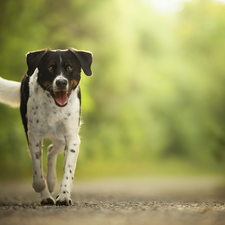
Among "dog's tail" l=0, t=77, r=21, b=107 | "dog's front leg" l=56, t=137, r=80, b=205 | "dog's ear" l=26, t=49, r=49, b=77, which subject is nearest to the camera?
"dog's front leg" l=56, t=137, r=80, b=205

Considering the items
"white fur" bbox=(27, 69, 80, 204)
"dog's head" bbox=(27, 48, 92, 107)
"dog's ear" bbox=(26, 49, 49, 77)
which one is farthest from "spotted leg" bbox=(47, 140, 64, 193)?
"dog's ear" bbox=(26, 49, 49, 77)

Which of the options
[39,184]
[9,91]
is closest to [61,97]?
[39,184]

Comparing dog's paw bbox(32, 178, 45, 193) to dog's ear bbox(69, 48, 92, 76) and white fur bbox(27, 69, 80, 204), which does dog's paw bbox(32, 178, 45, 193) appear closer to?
white fur bbox(27, 69, 80, 204)

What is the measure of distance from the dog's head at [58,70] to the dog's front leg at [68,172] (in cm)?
52

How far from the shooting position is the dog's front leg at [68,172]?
4.33 m

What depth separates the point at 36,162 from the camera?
15.5 feet

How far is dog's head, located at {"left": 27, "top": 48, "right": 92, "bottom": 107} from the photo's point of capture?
4422 mm

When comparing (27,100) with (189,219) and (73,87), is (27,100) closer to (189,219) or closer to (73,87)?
(73,87)

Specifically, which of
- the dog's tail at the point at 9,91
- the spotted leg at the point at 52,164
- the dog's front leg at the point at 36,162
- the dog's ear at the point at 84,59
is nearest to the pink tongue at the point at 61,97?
the dog's ear at the point at 84,59

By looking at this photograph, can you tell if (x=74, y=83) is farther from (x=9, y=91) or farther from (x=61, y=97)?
(x=9, y=91)

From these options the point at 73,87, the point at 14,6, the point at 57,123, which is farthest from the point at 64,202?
the point at 14,6

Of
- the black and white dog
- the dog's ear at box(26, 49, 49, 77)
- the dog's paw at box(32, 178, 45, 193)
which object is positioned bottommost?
the dog's paw at box(32, 178, 45, 193)

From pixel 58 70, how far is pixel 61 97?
1.04 ft

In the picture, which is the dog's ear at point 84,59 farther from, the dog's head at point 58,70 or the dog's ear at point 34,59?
the dog's ear at point 34,59
